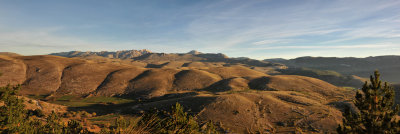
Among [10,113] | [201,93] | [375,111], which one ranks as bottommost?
[201,93]

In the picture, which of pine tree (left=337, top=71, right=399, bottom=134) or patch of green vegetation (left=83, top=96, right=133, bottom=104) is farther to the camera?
patch of green vegetation (left=83, top=96, right=133, bottom=104)

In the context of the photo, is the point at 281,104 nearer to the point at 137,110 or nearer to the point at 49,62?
the point at 137,110

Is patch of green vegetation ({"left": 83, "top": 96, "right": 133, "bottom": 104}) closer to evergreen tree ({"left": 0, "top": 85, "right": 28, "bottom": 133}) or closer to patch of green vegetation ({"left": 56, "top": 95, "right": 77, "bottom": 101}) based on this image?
patch of green vegetation ({"left": 56, "top": 95, "right": 77, "bottom": 101})

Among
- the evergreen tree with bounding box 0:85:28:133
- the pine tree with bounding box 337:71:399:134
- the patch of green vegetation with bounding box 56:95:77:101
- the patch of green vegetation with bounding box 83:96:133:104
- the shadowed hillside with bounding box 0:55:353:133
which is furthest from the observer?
the patch of green vegetation with bounding box 83:96:133:104

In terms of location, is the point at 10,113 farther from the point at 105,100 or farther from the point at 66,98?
the point at 66,98

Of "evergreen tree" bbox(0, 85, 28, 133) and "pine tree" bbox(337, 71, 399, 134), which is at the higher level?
"pine tree" bbox(337, 71, 399, 134)

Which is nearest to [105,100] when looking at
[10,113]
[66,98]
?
[66,98]

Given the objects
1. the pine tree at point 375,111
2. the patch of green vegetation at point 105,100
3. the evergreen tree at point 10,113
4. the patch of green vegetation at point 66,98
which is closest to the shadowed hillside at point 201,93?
the patch of green vegetation at point 66,98

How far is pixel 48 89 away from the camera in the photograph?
75.6m

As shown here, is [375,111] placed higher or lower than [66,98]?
higher

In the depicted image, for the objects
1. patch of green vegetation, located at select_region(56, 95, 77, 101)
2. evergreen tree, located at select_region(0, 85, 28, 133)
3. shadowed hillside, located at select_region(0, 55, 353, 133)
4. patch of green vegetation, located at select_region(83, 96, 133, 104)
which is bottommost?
patch of green vegetation, located at select_region(83, 96, 133, 104)

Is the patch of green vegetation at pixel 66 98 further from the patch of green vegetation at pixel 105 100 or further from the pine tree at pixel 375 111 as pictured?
the pine tree at pixel 375 111

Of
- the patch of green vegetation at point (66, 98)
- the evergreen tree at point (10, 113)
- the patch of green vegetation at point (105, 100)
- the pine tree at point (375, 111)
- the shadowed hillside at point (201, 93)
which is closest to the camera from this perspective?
the pine tree at point (375, 111)

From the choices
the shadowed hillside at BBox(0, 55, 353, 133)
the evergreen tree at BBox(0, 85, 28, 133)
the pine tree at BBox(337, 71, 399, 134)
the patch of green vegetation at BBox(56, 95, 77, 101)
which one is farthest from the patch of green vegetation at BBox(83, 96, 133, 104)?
the pine tree at BBox(337, 71, 399, 134)
